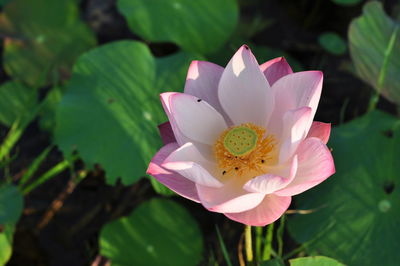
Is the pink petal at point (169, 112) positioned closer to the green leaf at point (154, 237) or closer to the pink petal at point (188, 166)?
the pink petal at point (188, 166)

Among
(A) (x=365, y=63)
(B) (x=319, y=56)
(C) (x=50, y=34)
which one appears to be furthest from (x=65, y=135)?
(B) (x=319, y=56)

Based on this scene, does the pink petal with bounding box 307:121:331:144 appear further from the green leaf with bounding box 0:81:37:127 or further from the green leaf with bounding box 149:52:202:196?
the green leaf with bounding box 0:81:37:127

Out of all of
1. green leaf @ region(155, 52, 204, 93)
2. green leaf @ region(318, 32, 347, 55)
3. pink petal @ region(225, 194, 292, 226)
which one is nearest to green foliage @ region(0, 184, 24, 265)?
green leaf @ region(155, 52, 204, 93)

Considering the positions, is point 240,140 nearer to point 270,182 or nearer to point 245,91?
point 245,91

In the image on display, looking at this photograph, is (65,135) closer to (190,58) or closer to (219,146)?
(190,58)

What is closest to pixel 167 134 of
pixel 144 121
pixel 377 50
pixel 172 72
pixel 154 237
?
pixel 144 121

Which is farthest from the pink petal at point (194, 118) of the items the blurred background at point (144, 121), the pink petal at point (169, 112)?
the blurred background at point (144, 121)

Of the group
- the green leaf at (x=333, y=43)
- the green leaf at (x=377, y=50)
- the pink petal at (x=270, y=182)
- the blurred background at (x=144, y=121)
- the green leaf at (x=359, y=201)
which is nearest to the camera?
the pink petal at (x=270, y=182)
